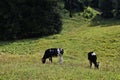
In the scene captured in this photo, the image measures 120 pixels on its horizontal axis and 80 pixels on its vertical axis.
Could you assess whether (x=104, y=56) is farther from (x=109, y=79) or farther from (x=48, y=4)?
(x=109, y=79)

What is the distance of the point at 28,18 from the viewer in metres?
66.0

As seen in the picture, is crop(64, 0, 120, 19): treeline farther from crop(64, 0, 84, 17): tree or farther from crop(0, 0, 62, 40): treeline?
crop(0, 0, 62, 40): treeline

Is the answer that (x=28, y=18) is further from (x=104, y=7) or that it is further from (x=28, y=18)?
(x=104, y=7)

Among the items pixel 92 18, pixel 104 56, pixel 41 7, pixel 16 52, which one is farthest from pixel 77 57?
pixel 92 18

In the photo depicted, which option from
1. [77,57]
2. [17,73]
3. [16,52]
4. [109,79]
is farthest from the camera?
[16,52]

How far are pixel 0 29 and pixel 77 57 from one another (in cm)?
2316

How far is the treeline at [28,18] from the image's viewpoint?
63.7m

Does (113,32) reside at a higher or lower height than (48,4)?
lower

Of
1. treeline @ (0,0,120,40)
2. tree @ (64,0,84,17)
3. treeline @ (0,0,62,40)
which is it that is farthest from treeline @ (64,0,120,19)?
treeline @ (0,0,62,40)

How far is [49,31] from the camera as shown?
67188 mm

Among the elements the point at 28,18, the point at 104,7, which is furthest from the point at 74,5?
the point at 28,18

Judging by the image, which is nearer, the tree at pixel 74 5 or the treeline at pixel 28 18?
the treeline at pixel 28 18

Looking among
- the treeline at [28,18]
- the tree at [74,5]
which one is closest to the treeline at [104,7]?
the tree at [74,5]

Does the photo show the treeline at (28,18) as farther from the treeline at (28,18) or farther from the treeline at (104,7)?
the treeline at (104,7)
